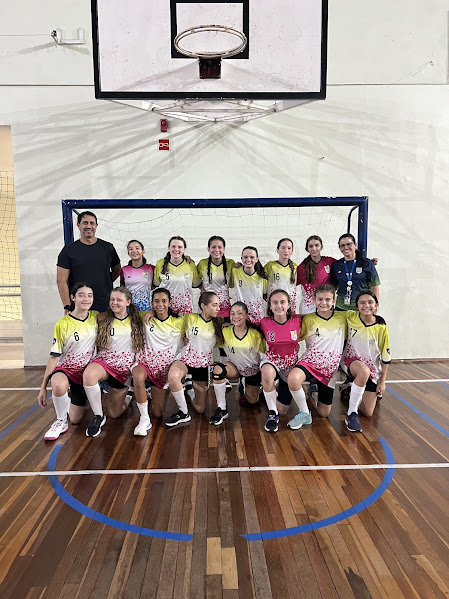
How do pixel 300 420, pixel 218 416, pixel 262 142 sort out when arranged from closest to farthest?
1. pixel 300 420
2. pixel 218 416
3. pixel 262 142

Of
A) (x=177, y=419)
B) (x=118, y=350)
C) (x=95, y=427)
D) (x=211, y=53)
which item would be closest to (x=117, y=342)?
(x=118, y=350)

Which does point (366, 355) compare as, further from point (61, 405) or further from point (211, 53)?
point (211, 53)

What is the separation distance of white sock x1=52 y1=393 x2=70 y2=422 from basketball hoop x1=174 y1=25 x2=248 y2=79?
9.33 ft

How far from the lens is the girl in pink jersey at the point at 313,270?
4297 millimetres

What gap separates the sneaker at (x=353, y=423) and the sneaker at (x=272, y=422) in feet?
1.90

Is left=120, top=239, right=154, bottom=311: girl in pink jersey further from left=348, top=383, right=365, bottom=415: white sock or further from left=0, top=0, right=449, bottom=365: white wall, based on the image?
left=348, top=383, right=365, bottom=415: white sock

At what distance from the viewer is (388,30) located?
5469 mm

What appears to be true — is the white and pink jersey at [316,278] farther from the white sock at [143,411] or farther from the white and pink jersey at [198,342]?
the white sock at [143,411]

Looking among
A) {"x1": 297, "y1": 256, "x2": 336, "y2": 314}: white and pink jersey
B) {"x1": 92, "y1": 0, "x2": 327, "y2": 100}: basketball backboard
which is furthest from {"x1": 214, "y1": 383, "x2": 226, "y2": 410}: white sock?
{"x1": 92, "y1": 0, "x2": 327, "y2": 100}: basketball backboard

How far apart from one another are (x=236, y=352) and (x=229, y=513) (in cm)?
153

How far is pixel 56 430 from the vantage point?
3.42 m

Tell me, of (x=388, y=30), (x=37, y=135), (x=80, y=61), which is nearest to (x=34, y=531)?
(x=37, y=135)

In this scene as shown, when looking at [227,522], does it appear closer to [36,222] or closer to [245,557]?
[245,557]

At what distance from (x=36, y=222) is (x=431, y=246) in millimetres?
5197
